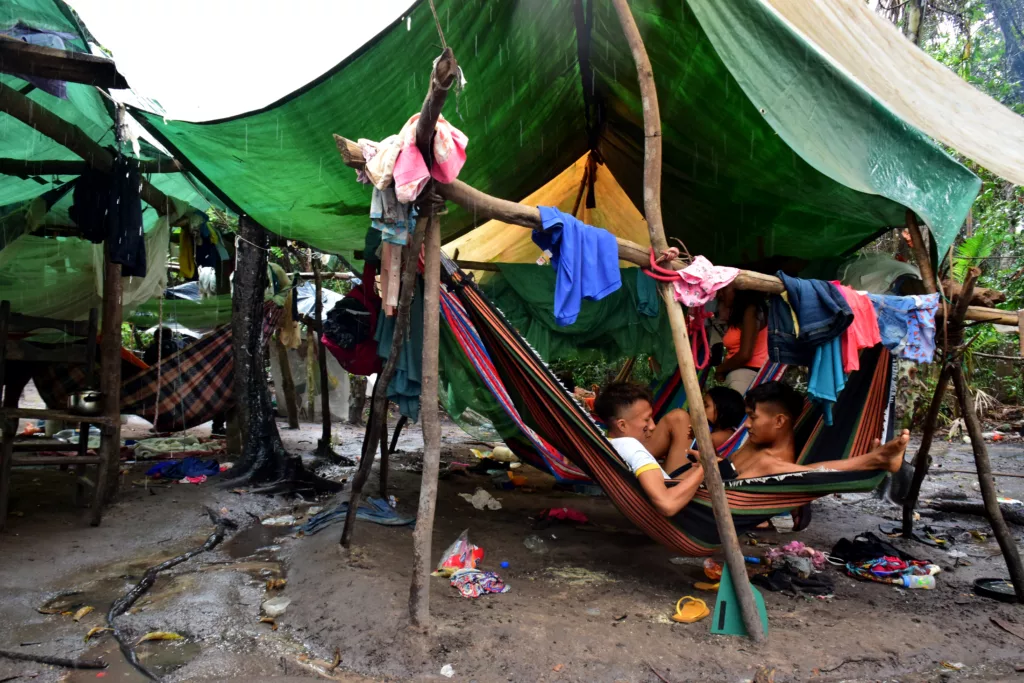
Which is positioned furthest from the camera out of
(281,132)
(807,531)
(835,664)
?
(807,531)

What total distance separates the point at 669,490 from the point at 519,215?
1205 mm

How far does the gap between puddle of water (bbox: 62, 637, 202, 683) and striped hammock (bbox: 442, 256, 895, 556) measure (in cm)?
156

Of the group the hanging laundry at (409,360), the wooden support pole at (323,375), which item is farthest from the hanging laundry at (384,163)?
the wooden support pole at (323,375)

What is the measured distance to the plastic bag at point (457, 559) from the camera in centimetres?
283

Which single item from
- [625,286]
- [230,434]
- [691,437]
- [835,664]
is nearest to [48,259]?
[230,434]

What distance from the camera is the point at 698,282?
8.37 feet

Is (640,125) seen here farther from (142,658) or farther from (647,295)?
(142,658)

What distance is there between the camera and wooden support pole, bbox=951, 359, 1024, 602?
9.25ft

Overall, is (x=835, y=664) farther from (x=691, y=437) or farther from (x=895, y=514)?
(x=895, y=514)

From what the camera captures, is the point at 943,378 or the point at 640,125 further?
the point at 640,125

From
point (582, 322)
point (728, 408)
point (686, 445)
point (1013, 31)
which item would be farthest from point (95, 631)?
point (1013, 31)

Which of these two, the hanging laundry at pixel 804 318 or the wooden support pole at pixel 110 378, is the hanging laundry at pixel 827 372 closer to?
the hanging laundry at pixel 804 318

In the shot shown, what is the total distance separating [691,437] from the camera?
340 centimetres

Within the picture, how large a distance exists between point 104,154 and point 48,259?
1.54 meters
